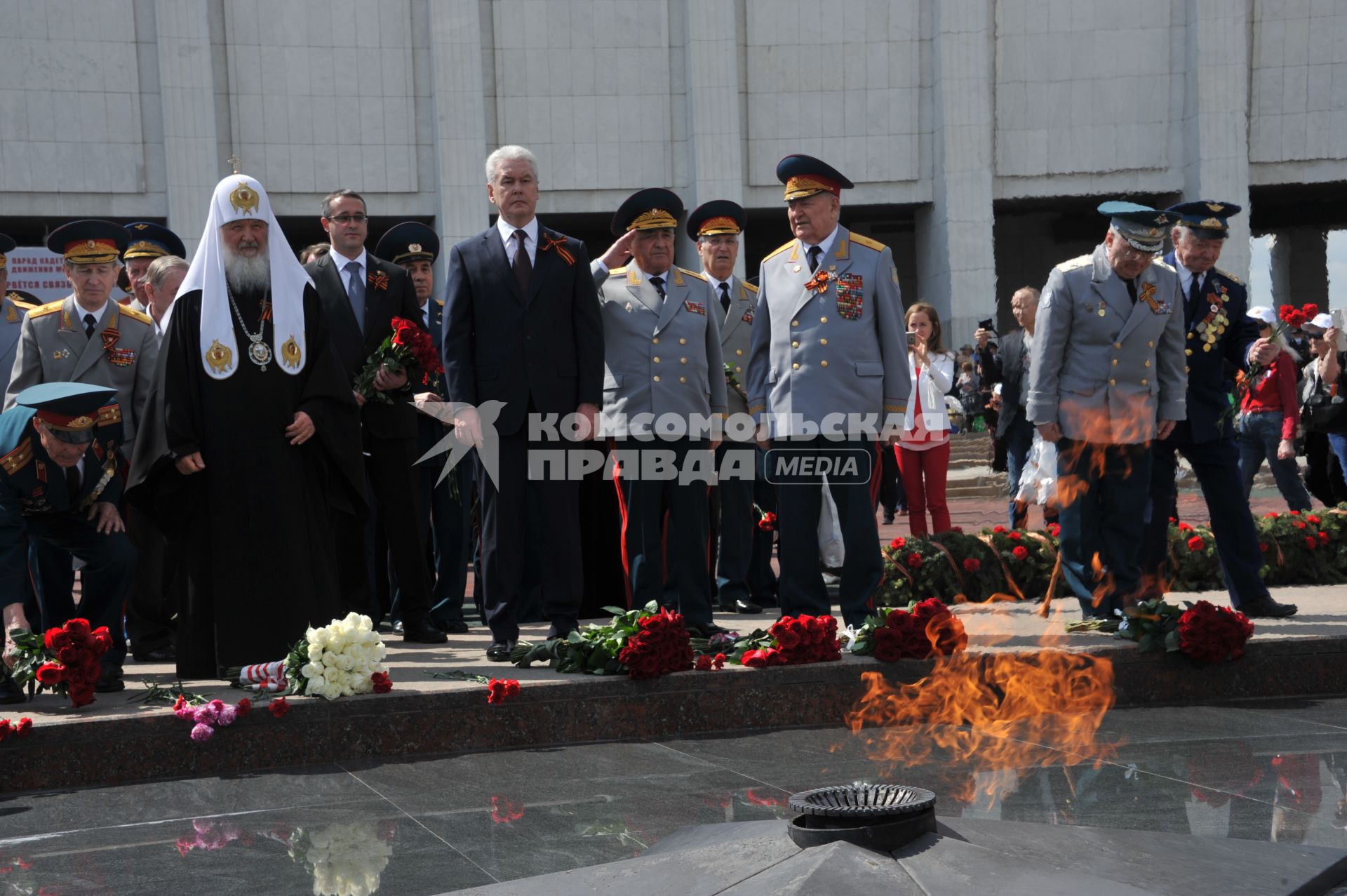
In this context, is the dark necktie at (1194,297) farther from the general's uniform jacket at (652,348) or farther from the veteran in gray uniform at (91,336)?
the veteran in gray uniform at (91,336)

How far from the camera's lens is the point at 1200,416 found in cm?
744

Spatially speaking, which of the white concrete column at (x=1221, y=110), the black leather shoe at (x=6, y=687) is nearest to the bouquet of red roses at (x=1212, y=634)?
the black leather shoe at (x=6, y=687)

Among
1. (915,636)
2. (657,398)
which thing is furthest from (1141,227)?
(657,398)

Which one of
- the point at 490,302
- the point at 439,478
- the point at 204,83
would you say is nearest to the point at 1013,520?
the point at 439,478

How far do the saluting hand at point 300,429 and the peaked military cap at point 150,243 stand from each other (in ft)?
8.78

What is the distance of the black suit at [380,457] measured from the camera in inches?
297

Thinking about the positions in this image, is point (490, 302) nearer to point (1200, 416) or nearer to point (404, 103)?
point (1200, 416)

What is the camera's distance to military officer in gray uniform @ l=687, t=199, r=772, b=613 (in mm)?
8586

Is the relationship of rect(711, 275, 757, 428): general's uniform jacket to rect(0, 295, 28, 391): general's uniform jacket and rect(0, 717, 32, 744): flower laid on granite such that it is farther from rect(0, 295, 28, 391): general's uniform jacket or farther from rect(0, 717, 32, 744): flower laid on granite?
rect(0, 717, 32, 744): flower laid on granite

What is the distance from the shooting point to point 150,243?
8633 mm

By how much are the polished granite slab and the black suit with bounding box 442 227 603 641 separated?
4.10ft

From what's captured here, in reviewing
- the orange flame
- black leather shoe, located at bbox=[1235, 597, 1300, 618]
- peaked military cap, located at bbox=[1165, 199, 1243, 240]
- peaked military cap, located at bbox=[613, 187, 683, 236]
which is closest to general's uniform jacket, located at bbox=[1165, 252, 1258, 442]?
peaked military cap, located at bbox=[1165, 199, 1243, 240]

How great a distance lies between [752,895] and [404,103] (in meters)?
28.1

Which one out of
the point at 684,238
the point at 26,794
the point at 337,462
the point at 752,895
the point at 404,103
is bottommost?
the point at 26,794
